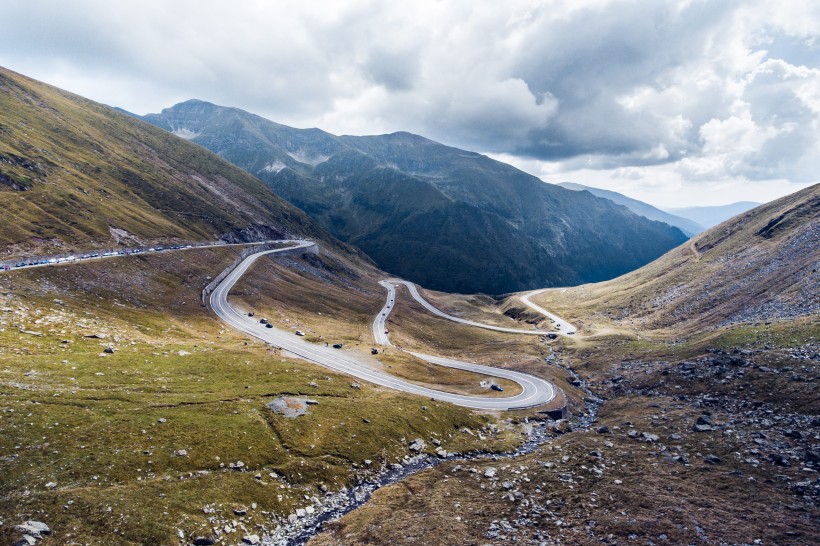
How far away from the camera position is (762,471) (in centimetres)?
4231

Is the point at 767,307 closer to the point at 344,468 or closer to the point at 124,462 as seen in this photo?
the point at 344,468

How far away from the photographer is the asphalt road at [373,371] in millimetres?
74562

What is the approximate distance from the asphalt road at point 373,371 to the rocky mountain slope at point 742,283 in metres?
65.3

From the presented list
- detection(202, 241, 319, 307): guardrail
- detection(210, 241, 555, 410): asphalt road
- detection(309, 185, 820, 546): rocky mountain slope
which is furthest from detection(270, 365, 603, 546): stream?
detection(202, 241, 319, 307): guardrail

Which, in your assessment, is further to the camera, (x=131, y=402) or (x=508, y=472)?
(x=508, y=472)

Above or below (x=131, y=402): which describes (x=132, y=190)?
above

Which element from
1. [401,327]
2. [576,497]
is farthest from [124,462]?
[401,327]

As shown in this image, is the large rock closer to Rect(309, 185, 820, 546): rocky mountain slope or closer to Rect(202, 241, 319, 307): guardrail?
Rect(309, 185, 820, 546): rocky mountain slope

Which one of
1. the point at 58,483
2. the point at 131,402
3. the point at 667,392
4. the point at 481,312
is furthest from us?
the point at 481,312

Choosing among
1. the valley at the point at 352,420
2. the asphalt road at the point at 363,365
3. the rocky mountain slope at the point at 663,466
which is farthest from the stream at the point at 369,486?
the asphalt road at the point at 363,365

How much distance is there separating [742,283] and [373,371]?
439 ft

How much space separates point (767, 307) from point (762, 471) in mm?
86557

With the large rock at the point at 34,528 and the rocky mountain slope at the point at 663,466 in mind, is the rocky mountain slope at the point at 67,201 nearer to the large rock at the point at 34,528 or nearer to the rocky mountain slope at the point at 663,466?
the large rock at the point at 34,528

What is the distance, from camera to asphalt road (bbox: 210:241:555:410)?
74.6 m
